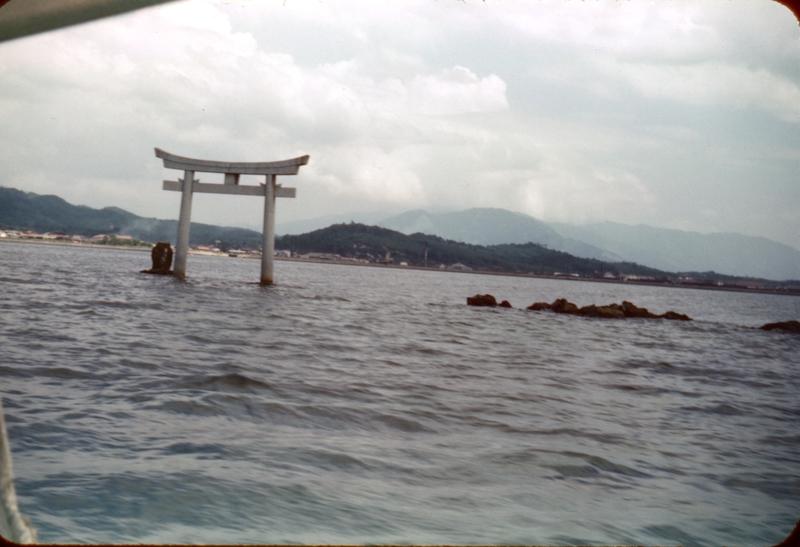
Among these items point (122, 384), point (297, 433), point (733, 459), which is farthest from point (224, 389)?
point (733, 459)

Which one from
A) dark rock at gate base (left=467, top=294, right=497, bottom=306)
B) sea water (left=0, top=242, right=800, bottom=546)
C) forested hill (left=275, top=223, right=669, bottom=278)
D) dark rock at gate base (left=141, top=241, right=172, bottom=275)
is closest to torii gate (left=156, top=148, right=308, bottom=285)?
dark rock at gate base (left=141, top=241, right=172, bottom=275)

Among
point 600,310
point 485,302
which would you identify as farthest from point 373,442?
point 485,302

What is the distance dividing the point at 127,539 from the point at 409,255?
70.5m

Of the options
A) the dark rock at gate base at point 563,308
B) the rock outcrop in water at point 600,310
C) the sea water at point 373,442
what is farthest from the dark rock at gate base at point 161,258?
the sea water at point 373,442

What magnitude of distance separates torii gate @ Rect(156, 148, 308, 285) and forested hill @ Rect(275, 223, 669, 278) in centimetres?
3958

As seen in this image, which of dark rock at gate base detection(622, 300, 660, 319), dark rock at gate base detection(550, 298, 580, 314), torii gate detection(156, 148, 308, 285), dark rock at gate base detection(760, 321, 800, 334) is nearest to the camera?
torii gate detection(156, 148, 308, 285)

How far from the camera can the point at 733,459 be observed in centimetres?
413

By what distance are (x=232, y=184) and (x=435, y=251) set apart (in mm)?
56841

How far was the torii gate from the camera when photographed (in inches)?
738

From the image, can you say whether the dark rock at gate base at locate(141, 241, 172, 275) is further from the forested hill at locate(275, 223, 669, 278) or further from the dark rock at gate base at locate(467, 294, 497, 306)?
the forested hill at locate(275, 223, 669, 278)

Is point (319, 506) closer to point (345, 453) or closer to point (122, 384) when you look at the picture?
point (345, 453)

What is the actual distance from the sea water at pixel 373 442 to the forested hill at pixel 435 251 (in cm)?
5264

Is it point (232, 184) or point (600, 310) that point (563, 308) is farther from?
point (232, 184)

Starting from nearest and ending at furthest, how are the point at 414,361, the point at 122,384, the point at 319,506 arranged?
the point at 319,506 < the point at 122,384 < the point at 414,361
